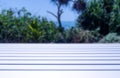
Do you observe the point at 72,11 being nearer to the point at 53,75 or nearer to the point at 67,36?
the point at 67,36

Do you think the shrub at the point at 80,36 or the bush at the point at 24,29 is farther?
the shrub at the point at 80,36

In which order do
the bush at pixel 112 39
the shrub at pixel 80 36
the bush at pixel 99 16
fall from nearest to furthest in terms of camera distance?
the bush at pixel 112 39 < the shrub at pixel 80 36 < the bush at pixel 99 16

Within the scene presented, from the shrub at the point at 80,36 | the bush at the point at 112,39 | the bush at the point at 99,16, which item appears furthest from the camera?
the bush at the point at 99,16

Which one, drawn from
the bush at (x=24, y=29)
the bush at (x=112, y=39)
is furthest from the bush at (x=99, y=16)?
the bush at (x=24, y=29)

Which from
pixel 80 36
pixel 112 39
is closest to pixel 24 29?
pixel 80 36

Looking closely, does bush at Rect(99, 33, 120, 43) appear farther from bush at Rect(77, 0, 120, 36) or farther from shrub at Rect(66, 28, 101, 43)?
bush at Rect(77, 0, 120, 36)

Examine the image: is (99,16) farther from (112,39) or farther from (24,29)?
(24,29)

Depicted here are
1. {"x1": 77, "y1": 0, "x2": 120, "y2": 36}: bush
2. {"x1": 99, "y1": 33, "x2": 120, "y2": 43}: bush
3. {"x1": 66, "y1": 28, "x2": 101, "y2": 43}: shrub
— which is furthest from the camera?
{"x1": 77, "y1": 0, "x2": 120, "y2": 36}: bush

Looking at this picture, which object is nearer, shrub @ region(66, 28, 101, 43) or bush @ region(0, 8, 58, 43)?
bush @ region(0, 8, 58, 43)

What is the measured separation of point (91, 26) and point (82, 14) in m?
0.55

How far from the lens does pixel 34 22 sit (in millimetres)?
8906

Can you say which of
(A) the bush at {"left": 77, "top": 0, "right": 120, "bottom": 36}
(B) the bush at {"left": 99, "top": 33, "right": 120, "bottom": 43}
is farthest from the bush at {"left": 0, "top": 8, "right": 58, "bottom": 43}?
(B) the bush at {"left": 99, "top": 33, "right": 120, "bottom": 43}

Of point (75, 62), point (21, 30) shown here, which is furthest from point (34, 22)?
point (75, 62)

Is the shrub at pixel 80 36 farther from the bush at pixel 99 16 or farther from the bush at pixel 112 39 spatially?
the bush at pixel 99 16
